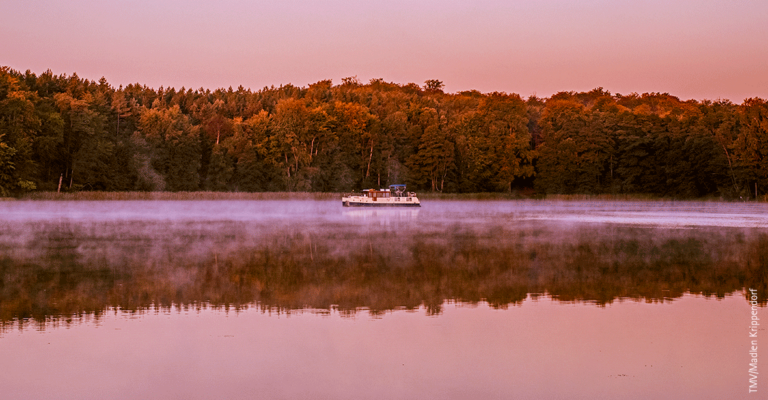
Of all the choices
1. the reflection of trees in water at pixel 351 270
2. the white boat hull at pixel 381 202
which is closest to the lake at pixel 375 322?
the reflection of trees in water at pixel 351 270

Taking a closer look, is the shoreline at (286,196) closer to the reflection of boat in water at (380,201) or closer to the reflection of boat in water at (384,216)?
the reflection of boat in water at (380,201)

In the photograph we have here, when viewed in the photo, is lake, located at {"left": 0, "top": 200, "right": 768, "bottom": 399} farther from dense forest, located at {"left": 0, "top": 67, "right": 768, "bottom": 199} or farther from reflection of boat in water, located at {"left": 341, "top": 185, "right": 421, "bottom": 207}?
dense forest, located at {"left": 0, "top": 67, "right": 768, "bottom": 199}

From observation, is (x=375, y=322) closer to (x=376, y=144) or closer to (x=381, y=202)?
(x=381, y=202)

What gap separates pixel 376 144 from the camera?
109m

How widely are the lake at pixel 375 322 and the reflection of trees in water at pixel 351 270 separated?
0.29ft

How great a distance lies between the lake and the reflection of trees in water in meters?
0.09

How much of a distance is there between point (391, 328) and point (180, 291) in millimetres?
5540

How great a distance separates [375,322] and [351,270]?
22.5 feet

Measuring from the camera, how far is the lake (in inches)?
358

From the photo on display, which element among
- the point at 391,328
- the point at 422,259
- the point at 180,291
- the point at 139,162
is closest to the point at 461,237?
the point at 422,259

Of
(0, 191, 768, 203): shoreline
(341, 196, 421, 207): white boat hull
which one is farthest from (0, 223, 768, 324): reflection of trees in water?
(0, 191, 768, 203): shoreline

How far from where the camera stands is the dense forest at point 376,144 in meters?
89.3

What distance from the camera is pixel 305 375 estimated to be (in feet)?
30.7

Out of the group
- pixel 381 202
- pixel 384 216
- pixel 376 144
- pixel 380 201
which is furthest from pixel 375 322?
pixel 376 144
